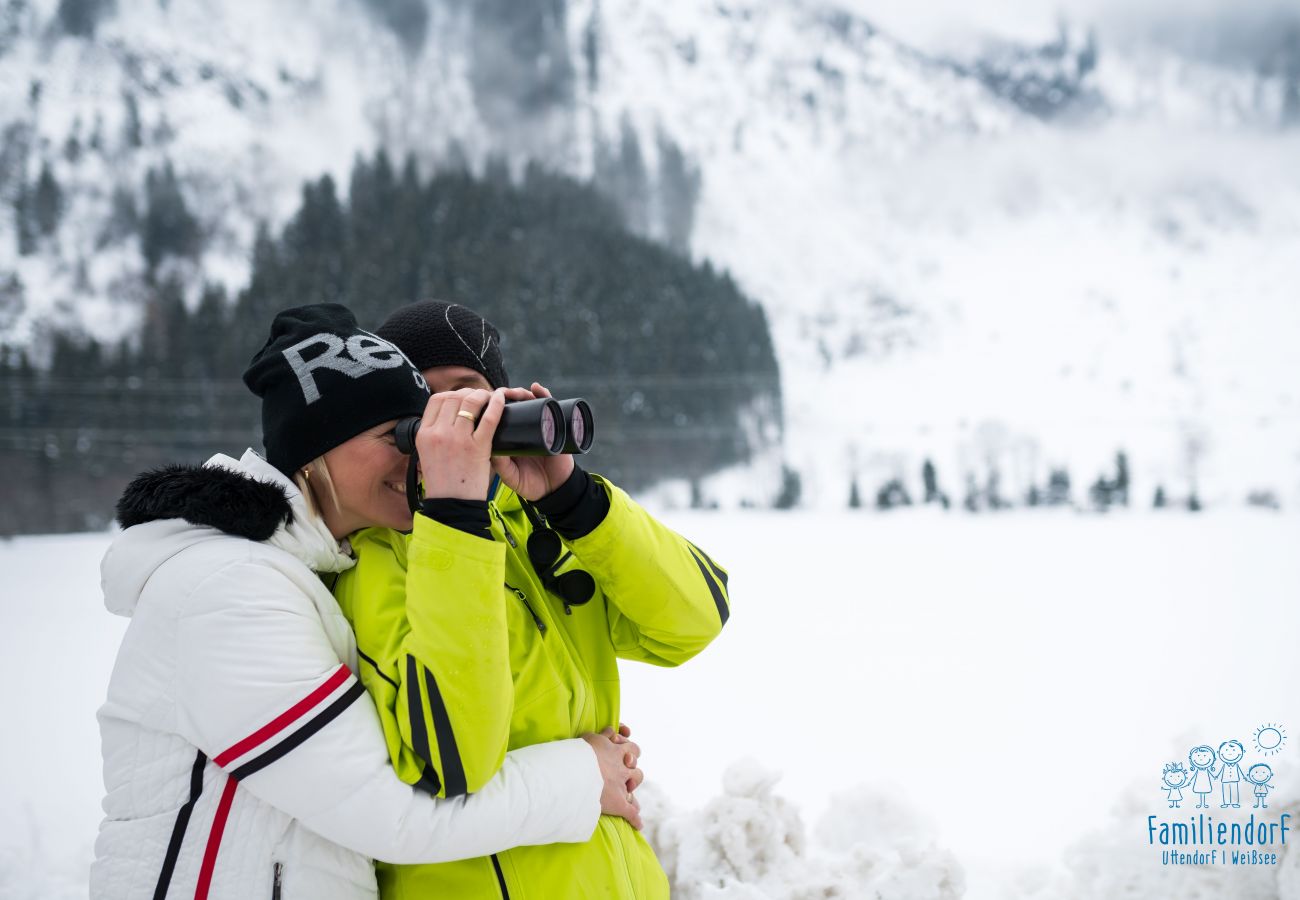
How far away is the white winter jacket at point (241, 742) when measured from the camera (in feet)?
2.13

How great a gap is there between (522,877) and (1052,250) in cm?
1732

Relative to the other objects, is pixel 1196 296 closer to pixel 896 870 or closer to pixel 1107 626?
pixel 1107 626

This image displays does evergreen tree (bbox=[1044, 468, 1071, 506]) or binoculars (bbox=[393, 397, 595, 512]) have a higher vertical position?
binoculars (bbox=[393, 397, 595, 512])

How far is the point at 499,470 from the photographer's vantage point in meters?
0.85

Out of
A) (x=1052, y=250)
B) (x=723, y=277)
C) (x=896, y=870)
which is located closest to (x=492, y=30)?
(x=723, y=277)

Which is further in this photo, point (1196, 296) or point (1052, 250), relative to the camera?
point (1052, 250)

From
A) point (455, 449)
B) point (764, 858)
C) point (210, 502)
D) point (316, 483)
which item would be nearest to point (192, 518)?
point (210, 502)

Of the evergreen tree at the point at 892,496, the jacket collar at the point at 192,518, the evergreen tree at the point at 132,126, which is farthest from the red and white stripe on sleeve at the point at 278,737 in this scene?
the evergreen tree at the point at 132,126

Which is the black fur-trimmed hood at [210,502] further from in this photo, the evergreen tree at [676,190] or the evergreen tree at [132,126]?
the evergreen tree at [132,126]

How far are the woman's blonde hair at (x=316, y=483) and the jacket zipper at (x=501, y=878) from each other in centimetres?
37

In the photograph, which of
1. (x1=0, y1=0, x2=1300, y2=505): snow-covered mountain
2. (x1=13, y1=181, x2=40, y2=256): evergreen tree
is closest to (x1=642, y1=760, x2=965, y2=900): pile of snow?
(x1=0, y1=0, x2=1300, y2=505): snow-covered mountain

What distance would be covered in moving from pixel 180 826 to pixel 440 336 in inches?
28.0

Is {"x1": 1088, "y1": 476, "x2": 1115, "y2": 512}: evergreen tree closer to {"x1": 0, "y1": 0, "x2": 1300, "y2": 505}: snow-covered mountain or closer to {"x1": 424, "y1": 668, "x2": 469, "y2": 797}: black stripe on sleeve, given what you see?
{"x1": 0, "y1": 0, "x2": 1300, "y2": 505}: snow-covered mountain

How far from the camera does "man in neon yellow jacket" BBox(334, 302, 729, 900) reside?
0.67 meters
